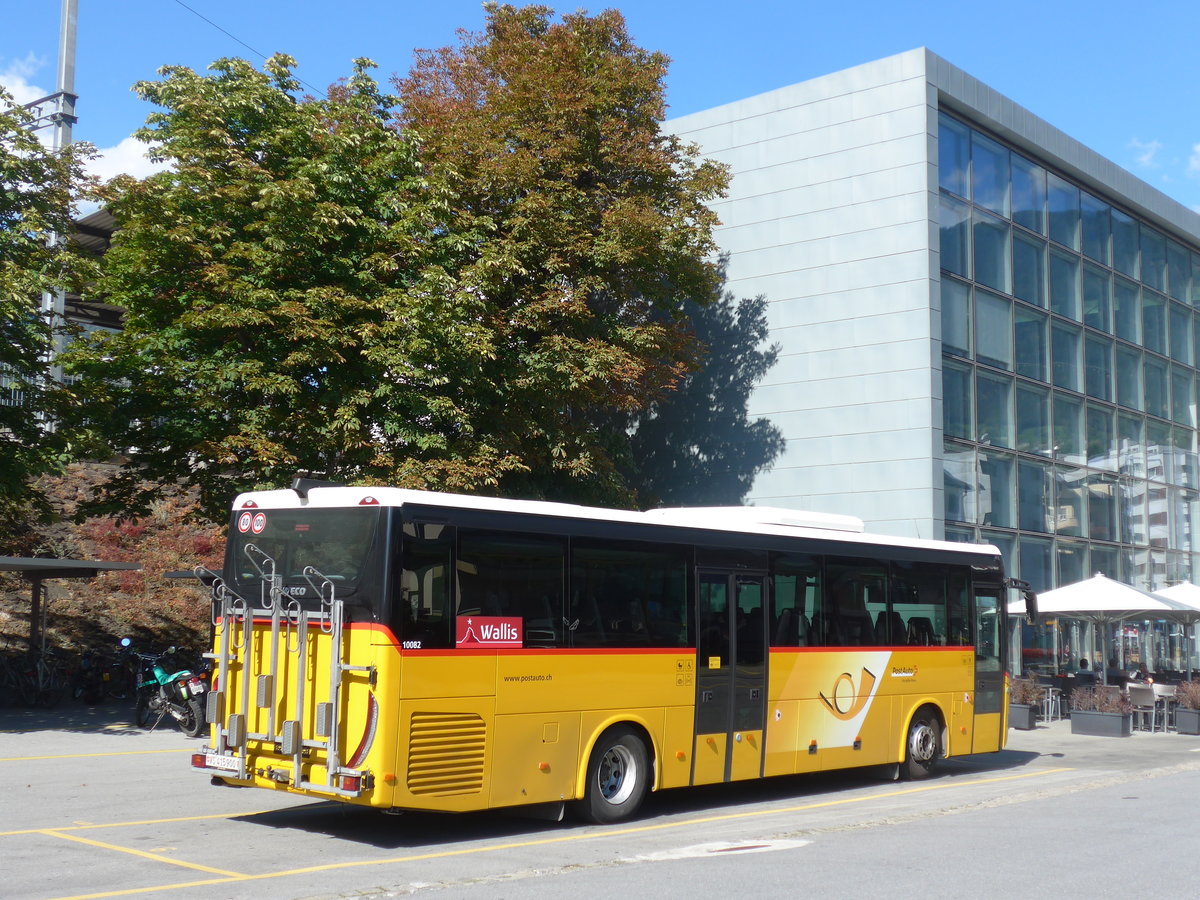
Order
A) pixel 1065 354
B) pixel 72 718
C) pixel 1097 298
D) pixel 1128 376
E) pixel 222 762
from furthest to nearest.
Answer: pixel 1128 376 < pixel 1097 298 < pixel 1065 354 < pixel 72 718 < pixel 222 762

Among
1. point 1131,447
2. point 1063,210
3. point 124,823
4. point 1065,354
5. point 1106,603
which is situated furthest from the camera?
point 1131,447

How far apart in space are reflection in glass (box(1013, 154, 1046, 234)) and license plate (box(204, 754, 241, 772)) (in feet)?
90.4

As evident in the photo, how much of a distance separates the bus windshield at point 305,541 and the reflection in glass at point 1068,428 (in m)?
26.7

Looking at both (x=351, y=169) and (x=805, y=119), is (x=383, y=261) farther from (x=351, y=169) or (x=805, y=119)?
(x=805, y=119)

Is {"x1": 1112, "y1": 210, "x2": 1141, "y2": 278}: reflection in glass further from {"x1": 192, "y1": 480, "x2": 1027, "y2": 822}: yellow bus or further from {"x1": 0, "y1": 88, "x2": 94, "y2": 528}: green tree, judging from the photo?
{"x1": 0, "y1": 88, "x2": 94, "y2": 528}: green tree

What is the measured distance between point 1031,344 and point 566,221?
14424 millimetres

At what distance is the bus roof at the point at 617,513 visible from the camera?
10.1 metres

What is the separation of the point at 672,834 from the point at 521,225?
14834 mm

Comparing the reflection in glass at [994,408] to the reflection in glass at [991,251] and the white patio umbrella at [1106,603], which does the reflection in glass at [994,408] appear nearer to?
the reflection in glass at [991,251]

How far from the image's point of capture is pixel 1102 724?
22953mm

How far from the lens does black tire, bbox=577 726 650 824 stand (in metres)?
11.4

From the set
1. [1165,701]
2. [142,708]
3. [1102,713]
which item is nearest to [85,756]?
[142,708]

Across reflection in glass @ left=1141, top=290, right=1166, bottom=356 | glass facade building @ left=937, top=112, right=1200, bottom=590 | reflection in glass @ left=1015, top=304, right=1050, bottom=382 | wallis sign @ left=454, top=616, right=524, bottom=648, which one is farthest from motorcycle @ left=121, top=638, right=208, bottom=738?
reflection in glass @ left=1141, top=290, right=1166, bottom=356

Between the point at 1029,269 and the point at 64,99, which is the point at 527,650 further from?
the point at 1029,269
